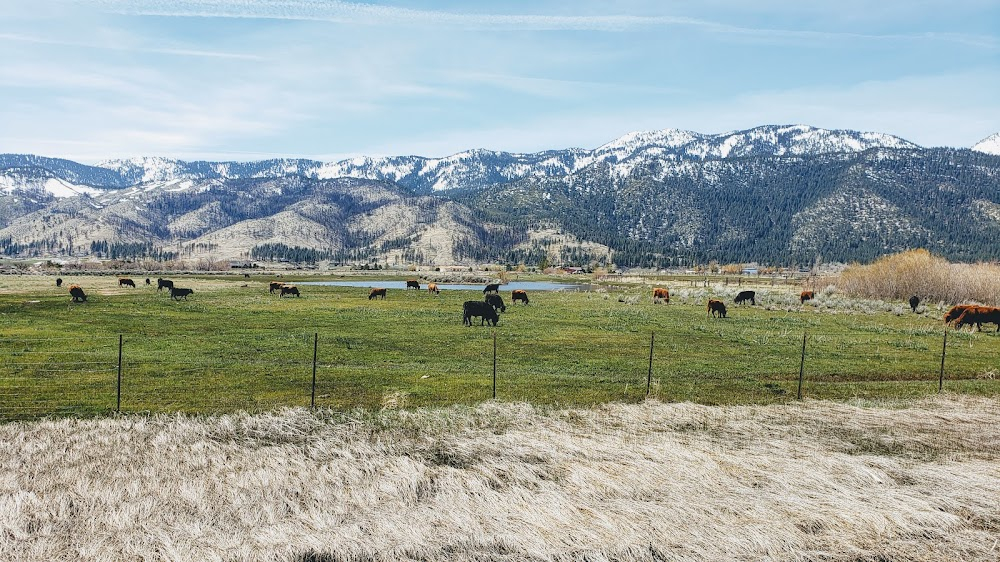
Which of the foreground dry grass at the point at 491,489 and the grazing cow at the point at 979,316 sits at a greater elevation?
the grazing cow at the point at 979,316

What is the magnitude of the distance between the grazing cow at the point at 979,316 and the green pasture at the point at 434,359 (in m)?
1.02

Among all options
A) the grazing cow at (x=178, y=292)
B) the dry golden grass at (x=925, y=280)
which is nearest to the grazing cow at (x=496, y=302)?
the grazing cow at (x=178, y=292)

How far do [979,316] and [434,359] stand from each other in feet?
124

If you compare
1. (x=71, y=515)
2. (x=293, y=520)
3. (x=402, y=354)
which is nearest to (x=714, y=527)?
(x=293, y=520)

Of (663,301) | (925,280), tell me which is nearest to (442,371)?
(663,301)

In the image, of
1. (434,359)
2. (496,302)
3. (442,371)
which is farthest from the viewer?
(496,302)

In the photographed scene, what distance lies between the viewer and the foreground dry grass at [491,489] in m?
7.36

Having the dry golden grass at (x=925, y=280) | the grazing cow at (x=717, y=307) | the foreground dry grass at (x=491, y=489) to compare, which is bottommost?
the foreground dry grass at (x=491, y=489)

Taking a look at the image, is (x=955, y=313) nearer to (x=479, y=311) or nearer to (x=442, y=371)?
(x=479, y=311)

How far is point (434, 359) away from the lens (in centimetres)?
2334

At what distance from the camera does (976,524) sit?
821 cm

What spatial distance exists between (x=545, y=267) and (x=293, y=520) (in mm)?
179611

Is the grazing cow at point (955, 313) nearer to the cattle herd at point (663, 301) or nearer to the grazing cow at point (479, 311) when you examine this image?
the cattle herd at point (663, 301)

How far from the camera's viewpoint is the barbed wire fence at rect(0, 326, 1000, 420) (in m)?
16.2
